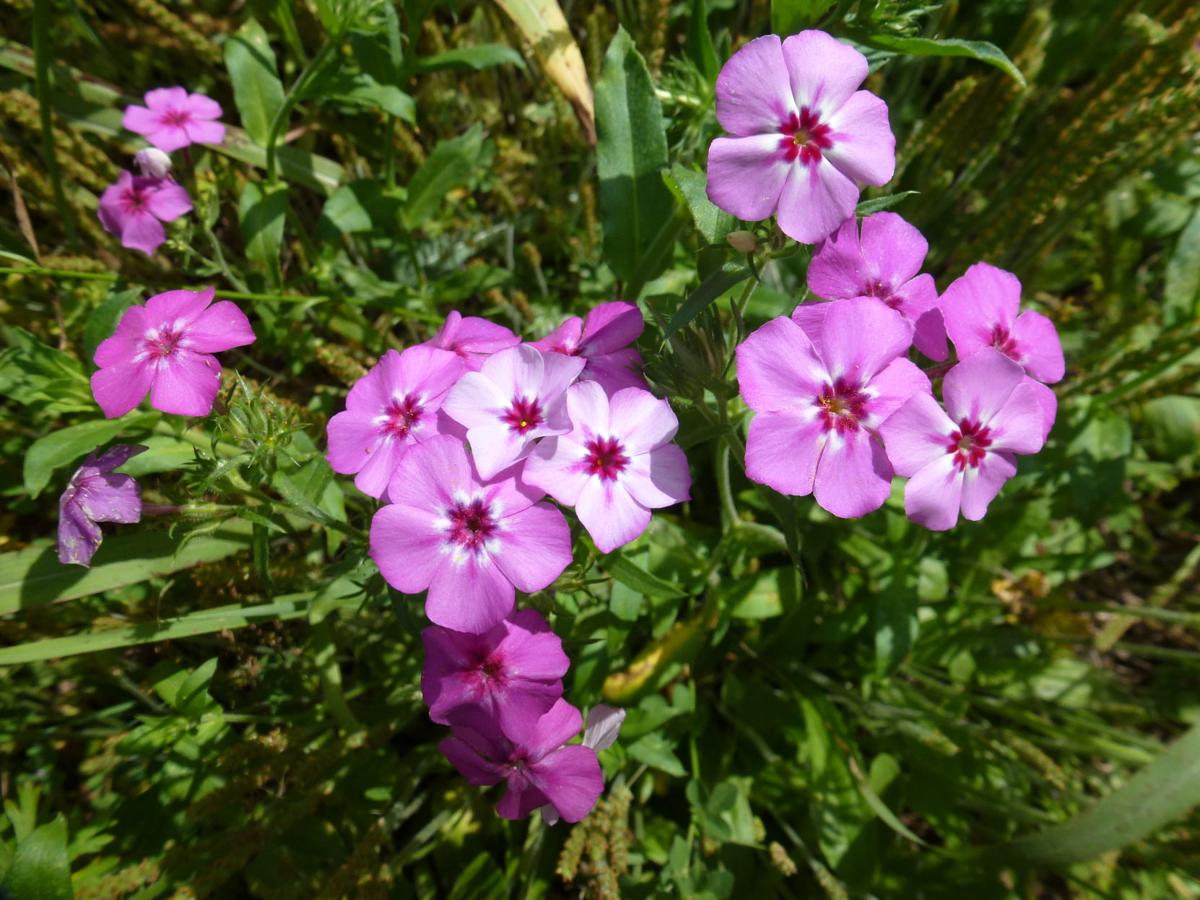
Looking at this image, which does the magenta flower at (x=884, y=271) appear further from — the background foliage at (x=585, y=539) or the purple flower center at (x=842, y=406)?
the purple flower center at (x=842, y=406)

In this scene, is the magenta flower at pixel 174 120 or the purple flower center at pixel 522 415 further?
the magenta flower at pixel 174 120

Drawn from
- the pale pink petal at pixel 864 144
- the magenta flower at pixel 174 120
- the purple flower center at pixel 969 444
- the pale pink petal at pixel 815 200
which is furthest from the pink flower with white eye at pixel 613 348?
the magenta flower at pixel 174 120

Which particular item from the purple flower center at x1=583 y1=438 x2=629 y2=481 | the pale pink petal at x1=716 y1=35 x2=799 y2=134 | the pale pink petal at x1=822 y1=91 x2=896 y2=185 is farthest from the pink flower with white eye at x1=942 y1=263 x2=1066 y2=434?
the purple flower center at x1=583 y1=438 x2=629 y2=481

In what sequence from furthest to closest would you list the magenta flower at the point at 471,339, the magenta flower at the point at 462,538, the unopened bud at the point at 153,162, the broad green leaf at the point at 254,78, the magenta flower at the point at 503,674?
the broad green leaf at the point at 254,78
the unopened bud at the point at 153,162
the magenta flower at the point at 471,339
the magenta flower at the point at 503,674
the magenta flower at the point at 462,538

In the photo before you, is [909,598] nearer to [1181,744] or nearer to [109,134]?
[1181,744]

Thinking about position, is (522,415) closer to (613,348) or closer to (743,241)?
(613,348)

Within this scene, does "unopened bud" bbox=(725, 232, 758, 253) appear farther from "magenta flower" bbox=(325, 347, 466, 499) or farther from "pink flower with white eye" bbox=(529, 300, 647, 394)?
"magenta flower" bbox=(325, 347, 466, 499)
